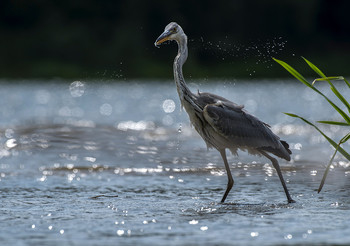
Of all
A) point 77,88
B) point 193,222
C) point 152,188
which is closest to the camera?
point 193,222

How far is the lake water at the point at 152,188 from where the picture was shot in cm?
624

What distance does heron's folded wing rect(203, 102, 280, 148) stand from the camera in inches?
312

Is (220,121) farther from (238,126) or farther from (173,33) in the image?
(173,33)

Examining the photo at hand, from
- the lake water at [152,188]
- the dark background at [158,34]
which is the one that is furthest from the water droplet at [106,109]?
the dark background at [158,34]

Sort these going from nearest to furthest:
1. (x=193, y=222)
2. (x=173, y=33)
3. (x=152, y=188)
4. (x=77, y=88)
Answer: (x=193, y=222), (x=173, y=33), (x=152, y=188), (x=77, y=88)

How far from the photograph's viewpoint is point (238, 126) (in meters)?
8.05

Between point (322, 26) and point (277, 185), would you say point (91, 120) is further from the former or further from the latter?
point (322, 26)

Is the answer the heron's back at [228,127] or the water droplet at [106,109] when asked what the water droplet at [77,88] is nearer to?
the water droplet at [106,109]

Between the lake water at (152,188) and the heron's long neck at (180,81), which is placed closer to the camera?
the lake water at (152,188)

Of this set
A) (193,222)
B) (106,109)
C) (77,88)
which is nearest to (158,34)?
(77,88)

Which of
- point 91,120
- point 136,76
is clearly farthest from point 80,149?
point 136,76

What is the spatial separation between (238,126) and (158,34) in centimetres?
3577

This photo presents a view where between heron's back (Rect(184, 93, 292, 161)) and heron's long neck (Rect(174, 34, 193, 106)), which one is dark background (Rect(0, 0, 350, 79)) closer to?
heron's back (Rect(184, 93, 292, 161))

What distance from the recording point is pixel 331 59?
1660 inches
